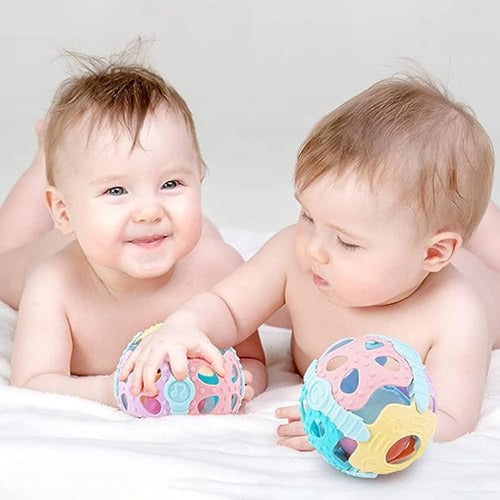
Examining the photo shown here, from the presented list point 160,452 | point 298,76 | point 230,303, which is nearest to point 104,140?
point 230,303

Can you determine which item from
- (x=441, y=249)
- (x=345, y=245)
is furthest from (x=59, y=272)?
(x=441, y=249)

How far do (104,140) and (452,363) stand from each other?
26.1 inches

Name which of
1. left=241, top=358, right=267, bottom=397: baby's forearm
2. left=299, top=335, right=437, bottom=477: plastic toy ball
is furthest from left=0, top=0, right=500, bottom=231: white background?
left=299, top=335, right=437, bottom=477: plastic toy ball

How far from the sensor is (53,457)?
6.57ft

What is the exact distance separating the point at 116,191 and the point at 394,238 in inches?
18.3

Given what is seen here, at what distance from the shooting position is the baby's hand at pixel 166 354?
7.16 ft

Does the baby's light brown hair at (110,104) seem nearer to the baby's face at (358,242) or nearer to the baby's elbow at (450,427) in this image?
the baby's face at (358,242)

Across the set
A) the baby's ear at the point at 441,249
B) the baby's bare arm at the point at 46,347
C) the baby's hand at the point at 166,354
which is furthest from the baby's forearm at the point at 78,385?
the baby's ear at the point at 441,249

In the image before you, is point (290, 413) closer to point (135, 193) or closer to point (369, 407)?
point (369, 407)

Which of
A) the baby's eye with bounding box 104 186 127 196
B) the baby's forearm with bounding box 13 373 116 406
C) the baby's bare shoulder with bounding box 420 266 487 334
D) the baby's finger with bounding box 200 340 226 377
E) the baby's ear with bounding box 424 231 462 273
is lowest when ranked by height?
the baby's forearm with bounding box 13 373 116 406

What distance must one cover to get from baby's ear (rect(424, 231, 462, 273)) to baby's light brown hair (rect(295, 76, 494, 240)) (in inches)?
0.6

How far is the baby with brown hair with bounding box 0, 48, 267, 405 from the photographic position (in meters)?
2.35

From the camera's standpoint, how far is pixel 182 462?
1990 mm

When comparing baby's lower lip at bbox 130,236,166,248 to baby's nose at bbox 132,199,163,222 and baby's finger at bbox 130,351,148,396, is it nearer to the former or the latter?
baby's nose at bbox 132,199,163,222
